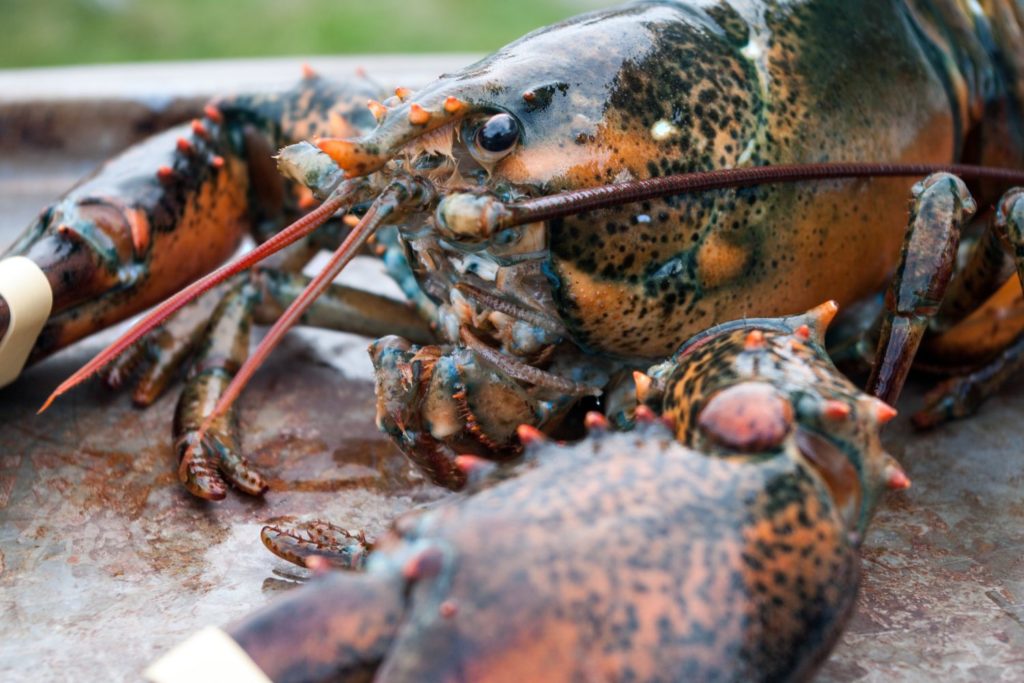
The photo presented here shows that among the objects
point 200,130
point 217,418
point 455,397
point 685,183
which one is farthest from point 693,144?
point 200,130

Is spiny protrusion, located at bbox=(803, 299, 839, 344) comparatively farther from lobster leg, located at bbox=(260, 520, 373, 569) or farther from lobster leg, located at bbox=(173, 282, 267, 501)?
lobster leg, located at bbox=(173, 282, 267, 501)

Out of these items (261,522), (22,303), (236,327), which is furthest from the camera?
(236,327)

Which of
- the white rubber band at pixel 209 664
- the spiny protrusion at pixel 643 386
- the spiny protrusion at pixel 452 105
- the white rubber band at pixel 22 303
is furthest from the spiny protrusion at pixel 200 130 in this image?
the white rubber band at pixel 209 664

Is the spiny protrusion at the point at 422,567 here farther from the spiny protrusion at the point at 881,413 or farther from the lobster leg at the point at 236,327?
the lobster leg at the point at 236,327

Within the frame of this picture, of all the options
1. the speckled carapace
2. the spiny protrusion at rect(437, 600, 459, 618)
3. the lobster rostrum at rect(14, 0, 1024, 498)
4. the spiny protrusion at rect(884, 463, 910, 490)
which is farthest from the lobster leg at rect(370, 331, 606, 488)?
the spiny protrusion at rect(437, 600, 459, 618)

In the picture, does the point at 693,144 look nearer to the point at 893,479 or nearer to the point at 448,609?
the point at 893,479
